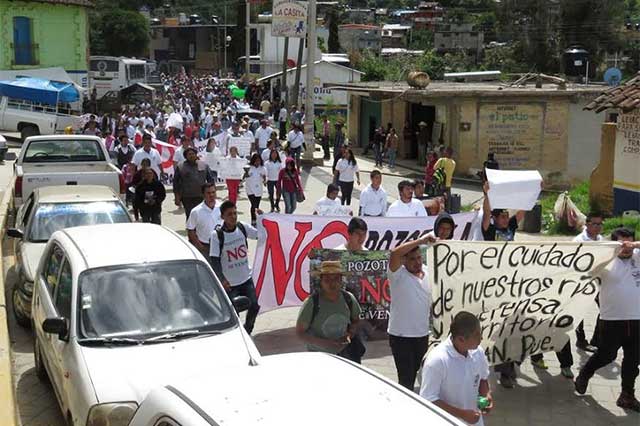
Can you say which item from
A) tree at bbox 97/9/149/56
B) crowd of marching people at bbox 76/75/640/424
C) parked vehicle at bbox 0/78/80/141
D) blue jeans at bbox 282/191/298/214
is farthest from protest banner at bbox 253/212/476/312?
tree at bbox 97/9/149/56

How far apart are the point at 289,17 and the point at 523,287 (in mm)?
24847

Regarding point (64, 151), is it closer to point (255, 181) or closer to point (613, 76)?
point (255, 181)

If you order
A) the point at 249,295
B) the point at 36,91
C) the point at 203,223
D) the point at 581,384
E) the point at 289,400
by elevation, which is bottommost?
the point at 581,384

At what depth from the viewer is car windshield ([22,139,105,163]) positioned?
1583 cm

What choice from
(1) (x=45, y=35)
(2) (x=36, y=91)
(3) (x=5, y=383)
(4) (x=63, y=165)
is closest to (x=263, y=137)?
(4) (x=63, y=165)

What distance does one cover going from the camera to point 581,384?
7.96m

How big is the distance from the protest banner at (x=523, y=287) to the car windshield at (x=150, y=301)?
202cm

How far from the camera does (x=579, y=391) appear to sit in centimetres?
799

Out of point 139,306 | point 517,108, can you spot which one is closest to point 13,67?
point 517,108

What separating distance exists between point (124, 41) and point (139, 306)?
6837 centimetres

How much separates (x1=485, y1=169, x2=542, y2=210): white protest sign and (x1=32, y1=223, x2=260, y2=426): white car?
9.89 feet

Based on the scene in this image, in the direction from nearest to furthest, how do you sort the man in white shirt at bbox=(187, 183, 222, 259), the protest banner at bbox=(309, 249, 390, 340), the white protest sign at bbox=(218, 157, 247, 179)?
the protest banner at bbox=(309, 249, 390, 340) → the man in white shirt at bbox=(187, 183, 222, 259) → the white protest sign at bbox=(218, 157, 247, 179)

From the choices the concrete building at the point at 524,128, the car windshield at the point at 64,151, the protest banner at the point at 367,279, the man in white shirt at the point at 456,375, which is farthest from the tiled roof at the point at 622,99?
the man in white shirt at the point at 456,375

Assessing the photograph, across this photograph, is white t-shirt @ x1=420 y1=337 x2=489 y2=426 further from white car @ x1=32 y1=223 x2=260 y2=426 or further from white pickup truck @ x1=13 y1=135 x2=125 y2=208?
white pickup truck @ x1=13 y1=135 x2=125 y2=208
